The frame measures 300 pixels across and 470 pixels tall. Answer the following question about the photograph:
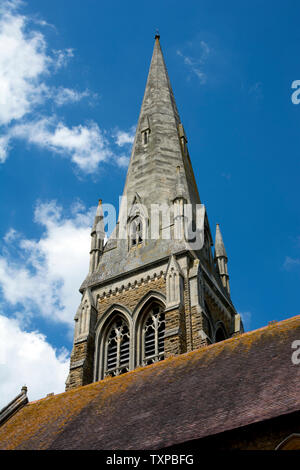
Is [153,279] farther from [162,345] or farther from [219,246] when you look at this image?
[219,246]

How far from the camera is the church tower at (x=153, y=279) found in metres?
22.0

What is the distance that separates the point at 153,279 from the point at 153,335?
7.29 ft

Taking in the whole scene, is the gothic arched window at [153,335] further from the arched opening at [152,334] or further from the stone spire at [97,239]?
the stone spire at [97,239]

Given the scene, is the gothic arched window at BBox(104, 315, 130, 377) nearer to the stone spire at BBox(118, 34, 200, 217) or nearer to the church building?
the church building

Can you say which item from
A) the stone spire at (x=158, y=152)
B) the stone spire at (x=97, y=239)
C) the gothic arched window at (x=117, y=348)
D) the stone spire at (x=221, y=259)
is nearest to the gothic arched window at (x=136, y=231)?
the stone spire at (x=158, y=152)

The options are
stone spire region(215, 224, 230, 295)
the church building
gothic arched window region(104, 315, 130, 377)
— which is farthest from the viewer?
stone spire region(215, 224, 230, 295)

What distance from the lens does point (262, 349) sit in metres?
13.4

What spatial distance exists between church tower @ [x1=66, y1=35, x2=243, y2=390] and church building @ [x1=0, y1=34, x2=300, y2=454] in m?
0.05

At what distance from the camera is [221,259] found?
29219 millimetres

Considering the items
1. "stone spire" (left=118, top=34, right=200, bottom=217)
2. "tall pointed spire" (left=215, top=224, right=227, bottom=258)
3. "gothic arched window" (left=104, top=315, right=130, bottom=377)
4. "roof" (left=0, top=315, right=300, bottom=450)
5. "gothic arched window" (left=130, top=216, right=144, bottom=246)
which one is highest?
"stone spire" (left=118, top=34, right=200, bottom=217)

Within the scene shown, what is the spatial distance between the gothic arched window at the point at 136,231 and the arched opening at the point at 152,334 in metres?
3.64

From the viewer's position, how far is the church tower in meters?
22.0
